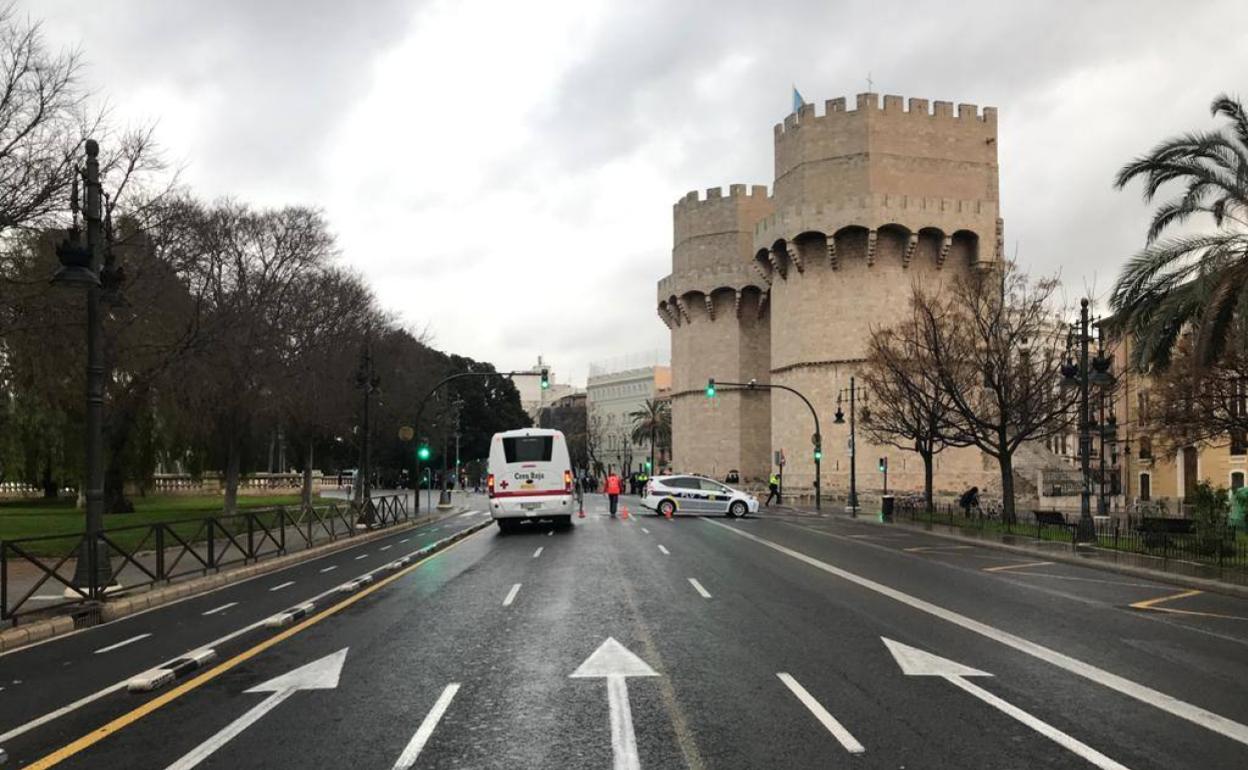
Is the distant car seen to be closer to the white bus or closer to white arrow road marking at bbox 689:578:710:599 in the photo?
the white bus

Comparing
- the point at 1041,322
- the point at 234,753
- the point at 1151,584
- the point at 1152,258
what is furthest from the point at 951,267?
the point at 234,753

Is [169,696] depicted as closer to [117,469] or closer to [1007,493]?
[1007,493]

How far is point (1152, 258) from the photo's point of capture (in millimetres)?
20312

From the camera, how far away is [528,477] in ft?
92.6

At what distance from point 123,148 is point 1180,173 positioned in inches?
901

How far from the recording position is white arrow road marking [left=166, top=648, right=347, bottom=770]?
20.2 feet

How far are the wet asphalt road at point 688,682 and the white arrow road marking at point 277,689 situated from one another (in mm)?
36

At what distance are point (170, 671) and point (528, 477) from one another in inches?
776

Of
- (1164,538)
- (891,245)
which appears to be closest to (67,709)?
(1164,538)

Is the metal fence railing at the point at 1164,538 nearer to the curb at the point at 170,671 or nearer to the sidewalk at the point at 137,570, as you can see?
the curb at the point at 170,671

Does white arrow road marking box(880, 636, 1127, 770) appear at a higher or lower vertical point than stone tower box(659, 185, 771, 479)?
lower

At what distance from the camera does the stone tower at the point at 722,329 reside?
67062mm

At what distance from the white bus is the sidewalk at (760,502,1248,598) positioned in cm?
1184

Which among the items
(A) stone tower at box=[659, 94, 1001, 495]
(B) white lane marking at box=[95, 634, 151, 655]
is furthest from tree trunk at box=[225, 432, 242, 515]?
(A) stone tower at box=[659, 94, 1001, 495]
